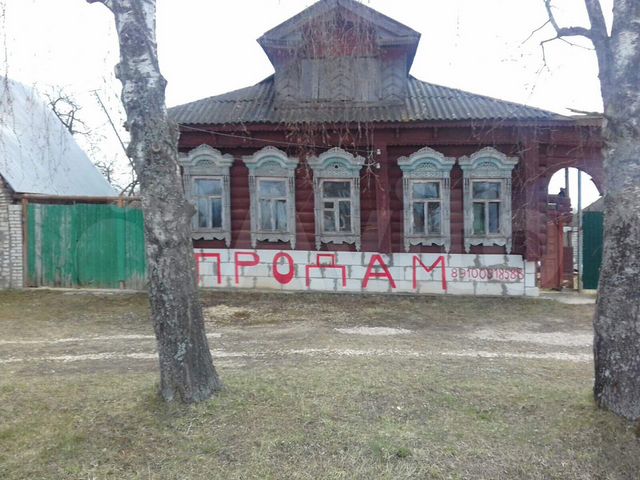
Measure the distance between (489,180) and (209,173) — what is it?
6.49m

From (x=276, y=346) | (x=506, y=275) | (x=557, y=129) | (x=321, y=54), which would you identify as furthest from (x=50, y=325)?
(x=557, y=129)

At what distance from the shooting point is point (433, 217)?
10.3 meters

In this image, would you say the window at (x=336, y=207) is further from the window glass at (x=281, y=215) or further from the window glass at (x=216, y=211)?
the window glass at (x=216, y=211)

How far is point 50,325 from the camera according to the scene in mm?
7441

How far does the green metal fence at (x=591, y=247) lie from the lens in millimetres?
11102

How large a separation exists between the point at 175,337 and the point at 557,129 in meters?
9.60

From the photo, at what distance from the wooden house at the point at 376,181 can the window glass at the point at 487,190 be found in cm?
2

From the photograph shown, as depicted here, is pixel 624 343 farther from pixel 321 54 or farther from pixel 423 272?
pixel 423 272

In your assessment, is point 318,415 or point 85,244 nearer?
point 318,415

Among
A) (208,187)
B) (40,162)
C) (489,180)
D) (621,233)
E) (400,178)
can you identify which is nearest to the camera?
(621,233)

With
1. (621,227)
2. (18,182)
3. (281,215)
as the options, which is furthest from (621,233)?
(18,182)

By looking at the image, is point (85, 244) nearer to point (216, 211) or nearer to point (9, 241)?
point (9, 241)

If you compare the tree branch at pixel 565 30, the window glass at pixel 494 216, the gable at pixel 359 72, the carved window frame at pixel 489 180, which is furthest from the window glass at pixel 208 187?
the tree branch at pixel 565 30

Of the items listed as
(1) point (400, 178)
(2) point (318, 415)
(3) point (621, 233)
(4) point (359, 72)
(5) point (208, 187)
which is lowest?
(2) point (318, 415)
